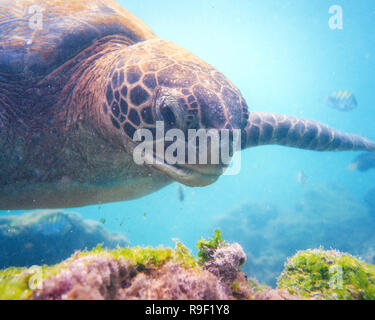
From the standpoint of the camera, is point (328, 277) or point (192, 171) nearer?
point (328, 277)

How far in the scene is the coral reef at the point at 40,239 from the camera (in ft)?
23.6

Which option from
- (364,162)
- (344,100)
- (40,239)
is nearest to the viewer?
(40,239)

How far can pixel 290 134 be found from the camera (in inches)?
147

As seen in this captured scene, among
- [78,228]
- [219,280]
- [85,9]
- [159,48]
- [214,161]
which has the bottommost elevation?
[78,228]

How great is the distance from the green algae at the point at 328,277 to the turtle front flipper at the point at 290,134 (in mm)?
1801

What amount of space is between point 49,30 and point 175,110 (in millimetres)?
2253

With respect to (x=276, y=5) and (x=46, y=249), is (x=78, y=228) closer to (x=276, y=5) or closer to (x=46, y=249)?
(x=46, y=249)

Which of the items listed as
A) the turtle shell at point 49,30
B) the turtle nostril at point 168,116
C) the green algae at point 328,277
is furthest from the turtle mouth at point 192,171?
the turtle shell at point 49,30

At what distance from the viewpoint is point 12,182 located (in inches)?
99.7

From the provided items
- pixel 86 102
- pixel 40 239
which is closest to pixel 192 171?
pixel 86 102

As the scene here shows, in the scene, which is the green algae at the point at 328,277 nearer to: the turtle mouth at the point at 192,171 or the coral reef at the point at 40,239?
the turtle mouth at the point at 192,171

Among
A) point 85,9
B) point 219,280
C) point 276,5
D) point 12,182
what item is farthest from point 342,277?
point 276,5

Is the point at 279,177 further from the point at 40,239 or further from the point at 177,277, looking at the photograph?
the point at 177,277

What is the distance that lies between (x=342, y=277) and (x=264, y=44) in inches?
1958
